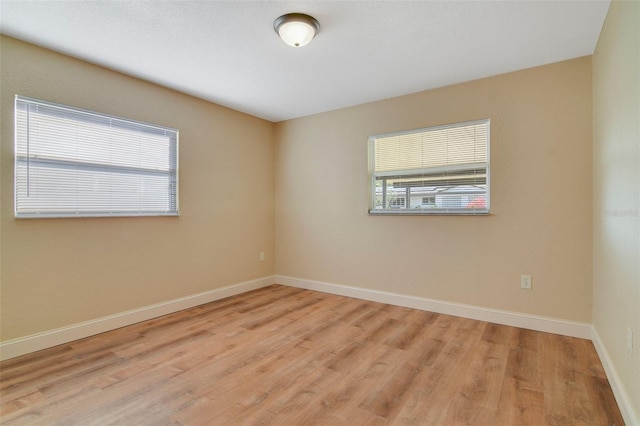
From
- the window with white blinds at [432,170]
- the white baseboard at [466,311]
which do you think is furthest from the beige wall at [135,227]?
the window with white blinds at [432,170]

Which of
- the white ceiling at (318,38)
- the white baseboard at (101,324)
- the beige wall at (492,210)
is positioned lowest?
the white baseboard at (101,324)

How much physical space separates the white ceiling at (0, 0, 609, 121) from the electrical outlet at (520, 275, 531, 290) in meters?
2.02

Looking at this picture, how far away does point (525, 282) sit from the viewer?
116 inches

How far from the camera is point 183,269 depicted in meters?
3.56

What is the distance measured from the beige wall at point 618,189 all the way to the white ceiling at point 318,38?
1.31 feet

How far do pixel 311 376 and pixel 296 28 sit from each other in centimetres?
245

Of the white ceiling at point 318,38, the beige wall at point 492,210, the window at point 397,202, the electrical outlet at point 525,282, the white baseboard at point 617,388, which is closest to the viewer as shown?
the white baseboard at point 617,388

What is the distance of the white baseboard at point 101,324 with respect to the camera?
A: 239cm

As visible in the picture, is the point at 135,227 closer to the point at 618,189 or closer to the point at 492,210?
the point at 492,210

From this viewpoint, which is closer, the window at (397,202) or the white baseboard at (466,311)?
the white baseboard at (466,311)

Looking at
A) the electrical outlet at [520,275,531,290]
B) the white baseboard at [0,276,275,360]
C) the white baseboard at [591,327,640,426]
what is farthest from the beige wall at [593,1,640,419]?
the white baseboard at [0,276,275,360]

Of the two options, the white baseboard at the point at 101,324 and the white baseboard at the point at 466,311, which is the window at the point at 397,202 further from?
the white baseboard at the point at 101,324

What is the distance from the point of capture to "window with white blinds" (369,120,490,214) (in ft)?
10.6

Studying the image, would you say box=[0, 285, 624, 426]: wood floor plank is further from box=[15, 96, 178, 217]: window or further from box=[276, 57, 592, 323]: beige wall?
box=[15, 96, 178, 217]: window
